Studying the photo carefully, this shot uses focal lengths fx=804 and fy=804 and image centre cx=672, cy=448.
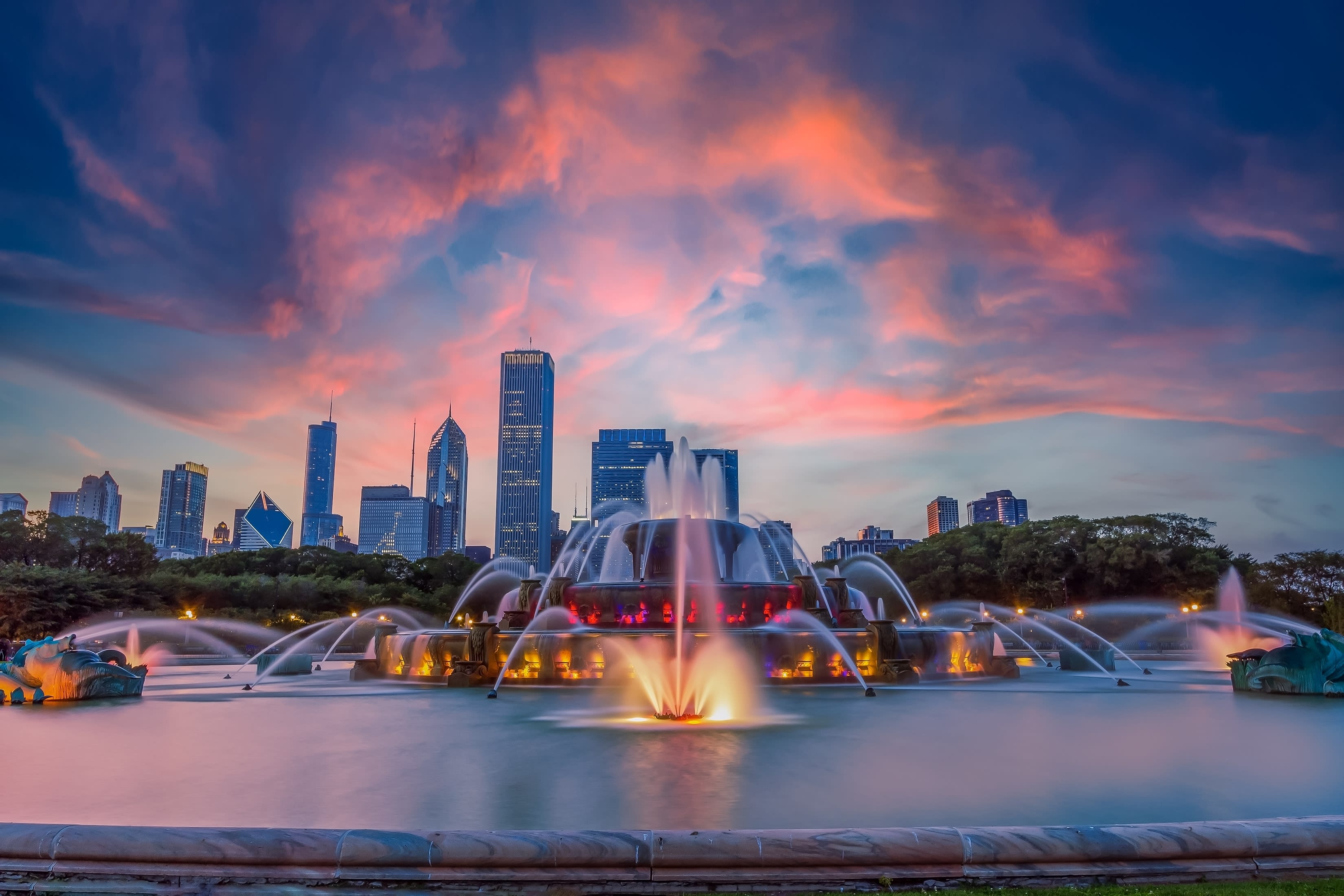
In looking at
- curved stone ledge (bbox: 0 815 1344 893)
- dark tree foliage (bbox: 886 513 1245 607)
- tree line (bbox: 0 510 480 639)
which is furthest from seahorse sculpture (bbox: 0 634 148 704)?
dark tree foliage (bbox: 886 513 1245 607)

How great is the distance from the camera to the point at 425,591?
91250 mm

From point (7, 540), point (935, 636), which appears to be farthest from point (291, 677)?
point (7, 540)

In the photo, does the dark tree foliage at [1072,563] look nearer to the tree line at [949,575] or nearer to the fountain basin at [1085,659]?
the tree line at [949,575]

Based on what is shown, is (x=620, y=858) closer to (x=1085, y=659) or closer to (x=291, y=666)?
(x=291, y=666)

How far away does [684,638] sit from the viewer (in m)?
21.6

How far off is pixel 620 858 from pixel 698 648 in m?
16.0

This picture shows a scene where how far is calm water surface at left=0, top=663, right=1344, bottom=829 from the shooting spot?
7.44 metres

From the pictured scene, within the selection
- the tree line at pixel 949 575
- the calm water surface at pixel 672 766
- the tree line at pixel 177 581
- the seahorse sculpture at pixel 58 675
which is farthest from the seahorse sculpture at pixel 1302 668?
the tree line at pixel 177 581

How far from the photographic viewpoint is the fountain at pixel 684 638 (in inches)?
837

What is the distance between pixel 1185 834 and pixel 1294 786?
158 inches

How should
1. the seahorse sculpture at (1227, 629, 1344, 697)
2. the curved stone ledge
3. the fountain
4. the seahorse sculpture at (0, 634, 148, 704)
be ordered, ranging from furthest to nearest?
the fountain → the seahorse sculpture at (1227, 629, 1344, 697) → the seahorse sculpture at (0, 634, 148, 704) → the curved stone ledge

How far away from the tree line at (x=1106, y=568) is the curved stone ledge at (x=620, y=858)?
207 ft

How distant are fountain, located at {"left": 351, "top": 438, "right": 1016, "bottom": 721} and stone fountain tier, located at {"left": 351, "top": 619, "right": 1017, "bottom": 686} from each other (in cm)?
4

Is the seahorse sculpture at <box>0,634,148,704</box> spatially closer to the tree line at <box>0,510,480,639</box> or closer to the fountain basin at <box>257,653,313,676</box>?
the fountain basin at <box>257,653,313,676</box>
